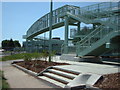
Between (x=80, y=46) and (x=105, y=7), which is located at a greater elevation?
(x=105, y=7)

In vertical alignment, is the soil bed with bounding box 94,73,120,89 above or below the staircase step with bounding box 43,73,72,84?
above

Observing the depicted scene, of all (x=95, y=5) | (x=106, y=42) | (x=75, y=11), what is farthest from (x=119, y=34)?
(x=75, y=11)

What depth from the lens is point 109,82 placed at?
6.71m

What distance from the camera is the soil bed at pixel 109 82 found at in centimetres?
639

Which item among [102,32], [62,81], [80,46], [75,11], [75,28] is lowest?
[62,81]

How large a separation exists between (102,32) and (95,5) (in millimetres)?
8223

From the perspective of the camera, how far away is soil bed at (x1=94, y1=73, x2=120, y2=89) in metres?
6.39

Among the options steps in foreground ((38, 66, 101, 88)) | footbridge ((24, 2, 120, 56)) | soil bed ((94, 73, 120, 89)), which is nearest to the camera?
soil bed ((94, 73, 120, 89))

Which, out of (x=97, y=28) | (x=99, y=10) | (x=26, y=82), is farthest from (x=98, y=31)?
(x=26, y=82)

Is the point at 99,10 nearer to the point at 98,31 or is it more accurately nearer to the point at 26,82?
the point at 98,31

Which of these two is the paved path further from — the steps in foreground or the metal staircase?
the metal staircase

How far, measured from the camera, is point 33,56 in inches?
609

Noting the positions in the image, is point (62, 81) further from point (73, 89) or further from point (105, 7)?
point (105, 7)

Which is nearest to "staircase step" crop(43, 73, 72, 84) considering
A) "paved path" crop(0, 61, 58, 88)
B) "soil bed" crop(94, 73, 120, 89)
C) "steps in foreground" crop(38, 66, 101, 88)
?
"steps in foreground" crop(38, 66, 101, 88)
